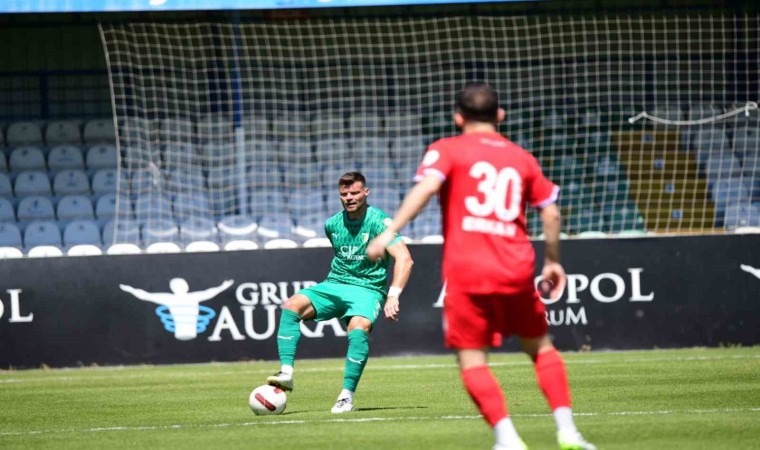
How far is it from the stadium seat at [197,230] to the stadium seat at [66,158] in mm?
2302

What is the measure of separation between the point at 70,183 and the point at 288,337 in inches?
441

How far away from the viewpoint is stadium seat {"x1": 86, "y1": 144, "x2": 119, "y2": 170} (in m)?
20.6

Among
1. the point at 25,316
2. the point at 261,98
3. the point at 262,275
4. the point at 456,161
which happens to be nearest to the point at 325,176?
the point at 261,98

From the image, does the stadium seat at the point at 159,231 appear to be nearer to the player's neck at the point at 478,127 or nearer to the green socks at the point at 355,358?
the green socks at the point at 355,358

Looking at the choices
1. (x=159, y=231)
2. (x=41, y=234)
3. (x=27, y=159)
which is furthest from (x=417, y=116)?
(x=27, y=159)

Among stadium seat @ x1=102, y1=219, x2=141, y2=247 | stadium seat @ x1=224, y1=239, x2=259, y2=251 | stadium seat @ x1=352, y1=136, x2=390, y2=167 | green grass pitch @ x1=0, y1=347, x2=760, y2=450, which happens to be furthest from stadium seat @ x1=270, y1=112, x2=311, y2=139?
green grass pitch @ x1=0, y1=347, x2=760, y2=450

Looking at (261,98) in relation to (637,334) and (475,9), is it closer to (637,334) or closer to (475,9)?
(475,9)

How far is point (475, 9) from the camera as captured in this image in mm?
20609

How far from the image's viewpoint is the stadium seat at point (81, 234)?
19219 mm

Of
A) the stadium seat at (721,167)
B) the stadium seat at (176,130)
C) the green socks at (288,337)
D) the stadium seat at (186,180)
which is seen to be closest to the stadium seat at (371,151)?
the stadium seat at (186,180)

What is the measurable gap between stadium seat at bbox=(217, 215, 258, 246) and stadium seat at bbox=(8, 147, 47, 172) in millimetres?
3241

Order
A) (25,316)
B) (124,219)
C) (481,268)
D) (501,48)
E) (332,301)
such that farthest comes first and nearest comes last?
(501,48), (124,219), (25,316), (332,301), (481,268)

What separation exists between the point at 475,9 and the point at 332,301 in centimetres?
1129

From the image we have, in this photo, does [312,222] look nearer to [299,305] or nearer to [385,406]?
[299,305]
